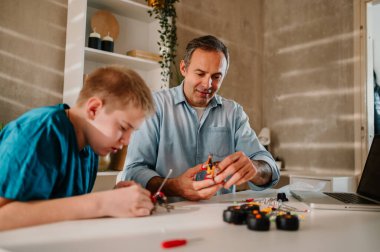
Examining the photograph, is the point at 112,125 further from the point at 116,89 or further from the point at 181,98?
the point at 181,98

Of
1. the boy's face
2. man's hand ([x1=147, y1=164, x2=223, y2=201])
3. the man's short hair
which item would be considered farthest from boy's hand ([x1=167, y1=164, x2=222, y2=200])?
the man's short hair

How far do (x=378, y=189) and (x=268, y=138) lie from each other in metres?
2.56

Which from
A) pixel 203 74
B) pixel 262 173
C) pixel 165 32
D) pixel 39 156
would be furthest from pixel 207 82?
pixel 165 32

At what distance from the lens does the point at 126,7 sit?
2.83m

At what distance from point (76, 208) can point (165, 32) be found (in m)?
2.33

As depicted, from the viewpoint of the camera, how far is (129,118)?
1.02 meters

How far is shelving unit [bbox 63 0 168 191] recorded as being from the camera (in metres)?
2.49

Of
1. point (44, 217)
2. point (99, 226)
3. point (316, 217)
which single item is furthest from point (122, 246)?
point (316, 217)

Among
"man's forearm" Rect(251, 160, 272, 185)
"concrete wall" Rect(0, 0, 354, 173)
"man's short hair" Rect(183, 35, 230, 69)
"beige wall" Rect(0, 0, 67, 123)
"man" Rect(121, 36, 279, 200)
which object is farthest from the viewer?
"concrete wall" Rect(0, 0, 354, 173)

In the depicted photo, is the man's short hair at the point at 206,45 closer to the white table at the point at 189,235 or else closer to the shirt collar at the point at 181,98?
the shirt collar at the point at 181,98

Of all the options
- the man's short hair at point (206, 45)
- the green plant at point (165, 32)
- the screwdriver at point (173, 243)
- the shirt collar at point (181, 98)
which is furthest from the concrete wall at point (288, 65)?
the screwdriver at point (173, 243)

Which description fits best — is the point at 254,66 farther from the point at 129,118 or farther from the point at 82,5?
the point at 129,118

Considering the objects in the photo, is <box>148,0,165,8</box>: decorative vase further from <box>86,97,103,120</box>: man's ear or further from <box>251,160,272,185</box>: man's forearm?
<box>86,97,103,120</box>: man's ear

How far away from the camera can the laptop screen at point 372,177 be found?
4.61 feet
